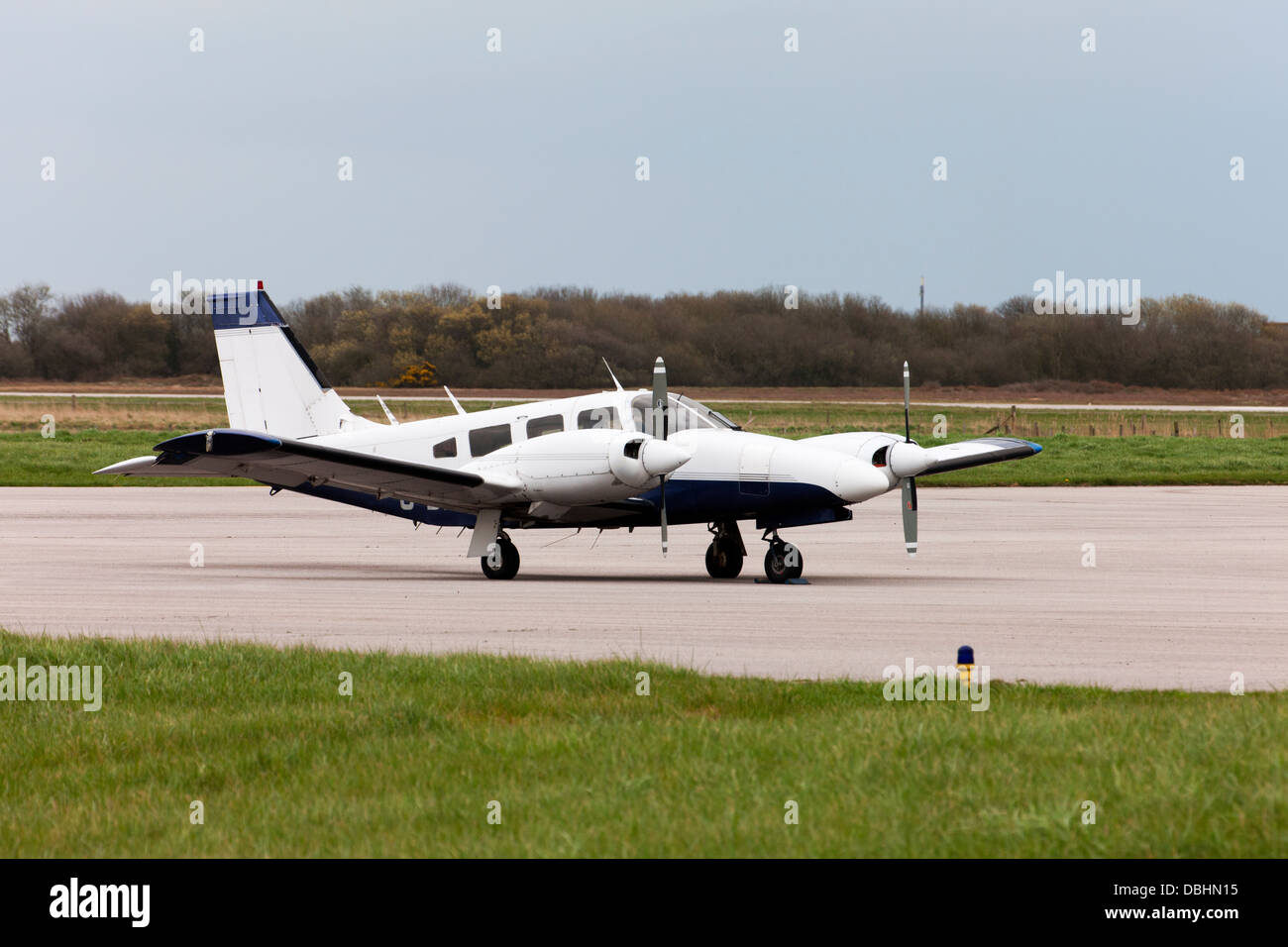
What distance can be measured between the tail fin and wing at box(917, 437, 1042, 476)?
8.83 metres

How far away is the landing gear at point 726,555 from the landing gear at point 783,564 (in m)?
0.84

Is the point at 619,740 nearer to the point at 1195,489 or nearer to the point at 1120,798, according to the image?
the point at 1120,798

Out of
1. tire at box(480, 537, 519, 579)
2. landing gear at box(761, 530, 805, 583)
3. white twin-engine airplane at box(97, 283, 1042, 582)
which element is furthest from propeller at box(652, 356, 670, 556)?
tire at box(480, 537, 519, 579)

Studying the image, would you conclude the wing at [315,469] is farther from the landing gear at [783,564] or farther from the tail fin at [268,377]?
the landing gear at [783,564]

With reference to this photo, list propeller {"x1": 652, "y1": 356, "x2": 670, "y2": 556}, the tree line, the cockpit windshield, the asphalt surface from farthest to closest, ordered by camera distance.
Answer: the tree line → the cockpit windshield → propeller {"x1": 652, "y1": 356, "x2": 670, "y2": 556} → the asphalt surface

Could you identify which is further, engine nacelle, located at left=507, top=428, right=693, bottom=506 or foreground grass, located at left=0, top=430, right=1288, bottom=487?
foreground grass, located at left=0, top=430, right=1288, bottom=487

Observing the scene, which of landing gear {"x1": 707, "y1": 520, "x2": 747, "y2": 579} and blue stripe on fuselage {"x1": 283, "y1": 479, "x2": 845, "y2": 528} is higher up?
blue stripe on fuselage {"x1": 283, "y1": 479, "x2": 845, "y2": 528}

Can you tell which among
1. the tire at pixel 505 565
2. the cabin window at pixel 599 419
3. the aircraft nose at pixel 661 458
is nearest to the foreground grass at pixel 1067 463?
the cabin window at pixel 599 419

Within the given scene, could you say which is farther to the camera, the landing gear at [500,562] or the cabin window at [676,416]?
the landing gear at [500,562]

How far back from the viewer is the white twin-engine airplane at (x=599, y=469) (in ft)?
58.6

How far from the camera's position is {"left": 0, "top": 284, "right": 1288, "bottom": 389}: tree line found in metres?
92.5

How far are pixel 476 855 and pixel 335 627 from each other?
27.1 ft

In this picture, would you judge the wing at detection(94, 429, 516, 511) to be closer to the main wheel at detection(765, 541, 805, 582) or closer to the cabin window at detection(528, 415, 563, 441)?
the cabin window at detection(528, 415, 563, 441)

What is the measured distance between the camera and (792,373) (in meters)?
95.7
